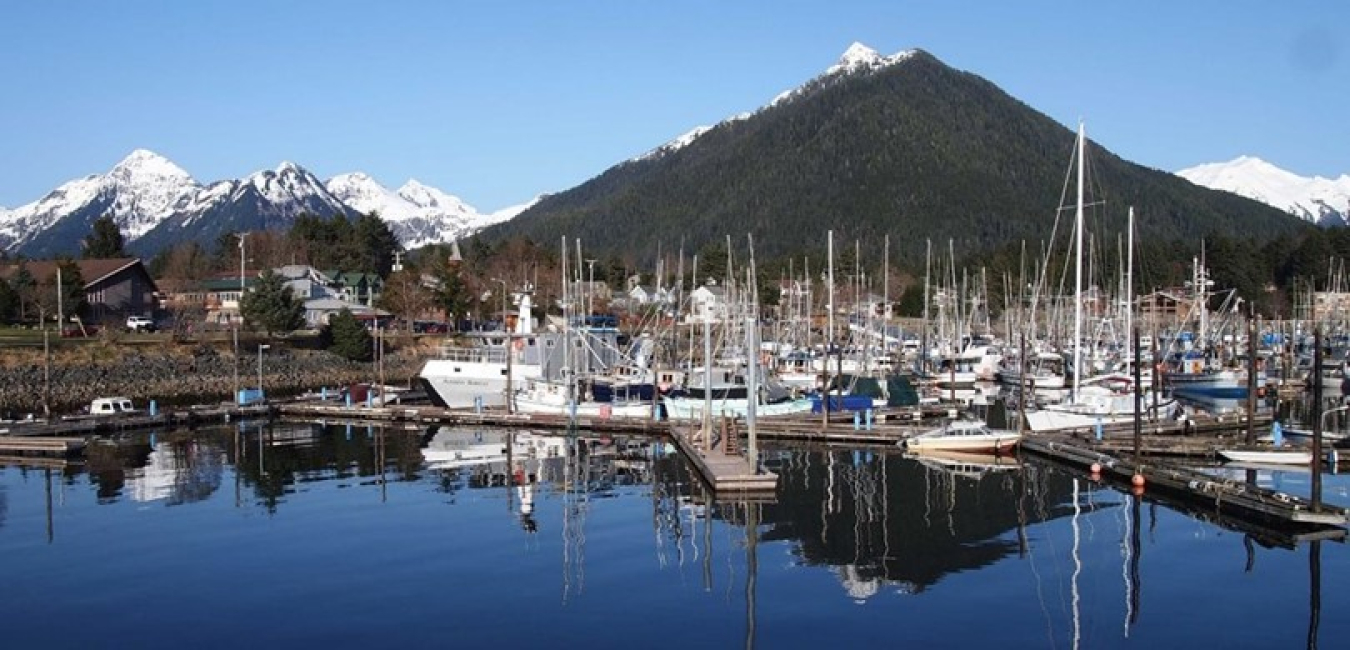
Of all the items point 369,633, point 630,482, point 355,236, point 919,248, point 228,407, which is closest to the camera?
point 369,633

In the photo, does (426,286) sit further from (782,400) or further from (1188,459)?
(1188,459)

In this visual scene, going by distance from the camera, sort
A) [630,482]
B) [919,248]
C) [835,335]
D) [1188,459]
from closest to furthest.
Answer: [630,482], [1188,459], [835,335], [919,248]

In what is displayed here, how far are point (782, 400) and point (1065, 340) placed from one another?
4346cm

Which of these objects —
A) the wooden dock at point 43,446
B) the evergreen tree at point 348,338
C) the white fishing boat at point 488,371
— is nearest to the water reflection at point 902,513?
the white fishing boat at point 488,371

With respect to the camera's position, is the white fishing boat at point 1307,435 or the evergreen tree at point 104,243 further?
the evergreen tree at point 104,243

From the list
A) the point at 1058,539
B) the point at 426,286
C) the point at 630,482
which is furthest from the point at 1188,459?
the point at 426,286

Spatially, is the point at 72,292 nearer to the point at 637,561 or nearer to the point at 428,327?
the point at 428,327

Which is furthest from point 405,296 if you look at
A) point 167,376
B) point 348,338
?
point 167,376

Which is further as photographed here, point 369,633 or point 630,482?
point 630,482

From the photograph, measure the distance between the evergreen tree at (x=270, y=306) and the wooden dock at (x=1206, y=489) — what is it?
6072 cm

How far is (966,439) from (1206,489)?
12.7 metres

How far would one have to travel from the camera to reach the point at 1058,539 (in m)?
32.8

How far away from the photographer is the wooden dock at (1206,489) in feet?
105

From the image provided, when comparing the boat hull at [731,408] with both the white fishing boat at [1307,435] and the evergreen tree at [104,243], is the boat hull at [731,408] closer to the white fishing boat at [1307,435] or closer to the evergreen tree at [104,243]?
the white fishing boat at [1307,435]
